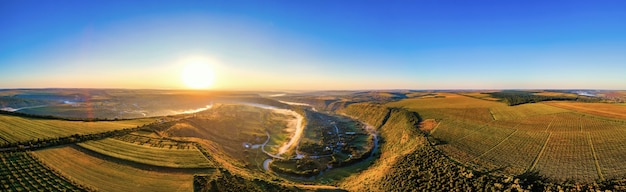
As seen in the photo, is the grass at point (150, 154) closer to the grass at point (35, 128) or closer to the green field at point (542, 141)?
the grass at point (35, 128)

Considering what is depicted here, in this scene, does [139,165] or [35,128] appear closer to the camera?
[139,165]

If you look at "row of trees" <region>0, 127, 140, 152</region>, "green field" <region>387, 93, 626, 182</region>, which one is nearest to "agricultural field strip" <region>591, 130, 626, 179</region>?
"green field" <region>387, 93, 626, 182</region>

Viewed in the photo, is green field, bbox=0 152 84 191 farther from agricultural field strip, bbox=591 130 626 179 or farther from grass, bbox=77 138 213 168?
agricultural field strip, bbox=591 130 626 179

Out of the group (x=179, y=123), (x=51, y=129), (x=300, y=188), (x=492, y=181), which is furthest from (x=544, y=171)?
(x=51, y=129)

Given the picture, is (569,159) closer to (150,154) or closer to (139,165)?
(139,165)

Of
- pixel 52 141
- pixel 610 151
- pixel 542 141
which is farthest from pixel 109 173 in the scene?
pixel 610 151

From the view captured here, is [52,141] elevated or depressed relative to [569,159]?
elevated

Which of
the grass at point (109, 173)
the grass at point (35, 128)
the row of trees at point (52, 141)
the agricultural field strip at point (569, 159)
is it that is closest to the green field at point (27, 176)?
the grass at point (109, 173)

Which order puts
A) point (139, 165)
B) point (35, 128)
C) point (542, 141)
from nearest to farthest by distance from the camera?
1. point (139, 165)
2. point (35, 128)
3. point (542, 141)

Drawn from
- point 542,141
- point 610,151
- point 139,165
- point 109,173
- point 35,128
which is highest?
point 35,128
